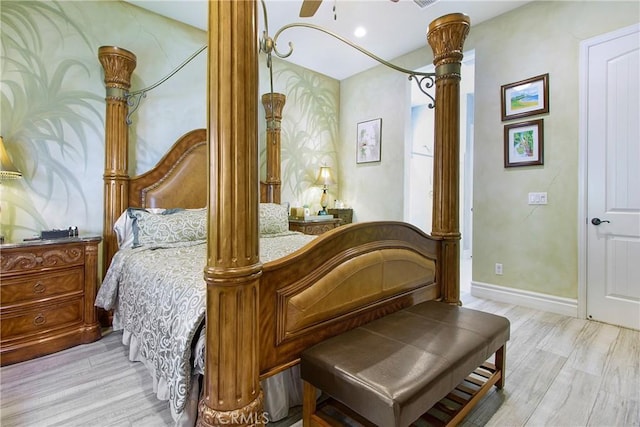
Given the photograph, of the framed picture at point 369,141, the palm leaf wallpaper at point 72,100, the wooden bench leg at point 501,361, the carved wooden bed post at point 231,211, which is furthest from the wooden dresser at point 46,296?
the framed picture at point 369,141

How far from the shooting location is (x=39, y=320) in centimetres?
219

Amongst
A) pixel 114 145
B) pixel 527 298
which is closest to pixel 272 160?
pixel 114 145

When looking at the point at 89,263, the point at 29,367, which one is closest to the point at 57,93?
the point at 89,263

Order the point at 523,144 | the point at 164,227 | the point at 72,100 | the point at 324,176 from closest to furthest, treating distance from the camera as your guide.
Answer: the point at 164,227 < the point at 72,100 < the point at 523,144 < the point at 324,176

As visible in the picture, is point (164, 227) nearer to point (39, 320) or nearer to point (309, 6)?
point (39, 320)

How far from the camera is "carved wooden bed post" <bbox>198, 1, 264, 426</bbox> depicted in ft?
3.30

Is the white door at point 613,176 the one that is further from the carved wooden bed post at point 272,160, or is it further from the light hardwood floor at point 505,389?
the carved wooden bed post at point 272,160

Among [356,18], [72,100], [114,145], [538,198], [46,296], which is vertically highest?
[356,18]

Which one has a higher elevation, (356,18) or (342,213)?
(356,18)

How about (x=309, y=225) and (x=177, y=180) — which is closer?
(x=177, y=180)

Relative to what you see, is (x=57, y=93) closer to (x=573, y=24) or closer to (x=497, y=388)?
(x=497, y=388)

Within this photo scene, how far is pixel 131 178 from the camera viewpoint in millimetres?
2846

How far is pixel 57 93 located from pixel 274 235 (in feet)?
7.12

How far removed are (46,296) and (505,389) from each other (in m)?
3.09
